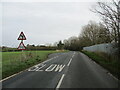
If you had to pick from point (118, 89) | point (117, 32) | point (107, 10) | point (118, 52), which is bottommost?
point (118, 89)

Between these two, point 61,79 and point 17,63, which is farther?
point 17,63

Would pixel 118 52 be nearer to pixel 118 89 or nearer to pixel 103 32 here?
pixel 103 32

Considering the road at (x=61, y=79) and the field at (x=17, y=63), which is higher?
the field at (x=17, y=63)

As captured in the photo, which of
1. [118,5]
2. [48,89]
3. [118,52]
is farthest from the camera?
[118,5]

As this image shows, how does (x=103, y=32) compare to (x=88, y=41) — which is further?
(x=88, y=41)

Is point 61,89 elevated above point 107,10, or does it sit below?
below

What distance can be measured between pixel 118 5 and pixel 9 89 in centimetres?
1569

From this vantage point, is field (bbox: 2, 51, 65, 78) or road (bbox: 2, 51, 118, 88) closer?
road (bbox: 2, 51, 118, 88)

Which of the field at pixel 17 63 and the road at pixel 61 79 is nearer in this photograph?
the road at pixel 61 79

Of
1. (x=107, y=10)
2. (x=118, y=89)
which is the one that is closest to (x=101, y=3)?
(x=107, y=10)

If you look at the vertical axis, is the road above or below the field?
below

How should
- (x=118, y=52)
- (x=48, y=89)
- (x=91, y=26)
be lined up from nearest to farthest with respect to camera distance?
(x=48, y=89) < (x=118, y=52) < (x=91, y=26)

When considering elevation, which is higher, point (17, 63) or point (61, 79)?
point (17, 63)

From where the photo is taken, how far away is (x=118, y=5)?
59.0 ft
